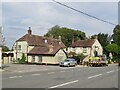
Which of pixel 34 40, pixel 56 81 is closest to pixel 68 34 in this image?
pixel 34 40

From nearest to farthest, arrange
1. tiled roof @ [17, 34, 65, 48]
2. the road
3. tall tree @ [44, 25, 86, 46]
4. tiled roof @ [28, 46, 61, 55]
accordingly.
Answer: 1. the road
2. tiled roof @ [28, 46, 61, 55]
3. tiled roof @ [17, 34, 65, 48]
4. tall tree @ [44, 25, 86, 46]

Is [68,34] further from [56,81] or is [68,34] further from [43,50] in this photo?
[56,81]

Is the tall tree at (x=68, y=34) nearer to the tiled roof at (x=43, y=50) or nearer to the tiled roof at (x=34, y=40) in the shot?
the tiled roof at (x=34, y=40)

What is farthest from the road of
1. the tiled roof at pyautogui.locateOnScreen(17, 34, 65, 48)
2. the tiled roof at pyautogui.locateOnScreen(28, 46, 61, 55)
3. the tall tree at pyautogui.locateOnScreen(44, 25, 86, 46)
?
the tall tree at pyautogui.locateOnScreen(44, 25, 86, 46)

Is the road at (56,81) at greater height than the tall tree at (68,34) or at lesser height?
lesser

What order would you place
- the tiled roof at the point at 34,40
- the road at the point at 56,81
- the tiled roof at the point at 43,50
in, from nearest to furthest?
the road at the point at 56,81 < the tiled roof at the point at 43,50 < the tiled roof at the point at 34,40

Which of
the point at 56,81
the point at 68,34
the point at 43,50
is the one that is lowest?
the point at 56,81

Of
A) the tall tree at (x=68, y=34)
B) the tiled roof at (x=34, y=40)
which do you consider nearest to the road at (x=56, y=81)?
the tiled roof at (x=34, y=40)

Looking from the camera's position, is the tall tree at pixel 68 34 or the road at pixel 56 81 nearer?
the road at pixel 56 81

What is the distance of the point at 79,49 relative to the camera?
3403 inches

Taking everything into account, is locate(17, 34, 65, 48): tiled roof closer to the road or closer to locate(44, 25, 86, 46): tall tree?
locate(44, 25, 86, 46): tall tree

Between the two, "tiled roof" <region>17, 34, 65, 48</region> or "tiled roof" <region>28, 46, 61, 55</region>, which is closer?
"tiled roof" <region>28, 46, 61, 55</region>

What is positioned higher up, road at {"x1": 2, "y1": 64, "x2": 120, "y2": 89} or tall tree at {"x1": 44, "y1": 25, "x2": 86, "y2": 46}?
tall tree at {"x1": 44, "y1": 25, "x2": 86, "y2": 46}

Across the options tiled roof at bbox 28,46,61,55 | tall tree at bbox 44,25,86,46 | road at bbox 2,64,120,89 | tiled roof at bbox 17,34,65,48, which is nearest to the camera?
road at bbox 2,64,120,89
